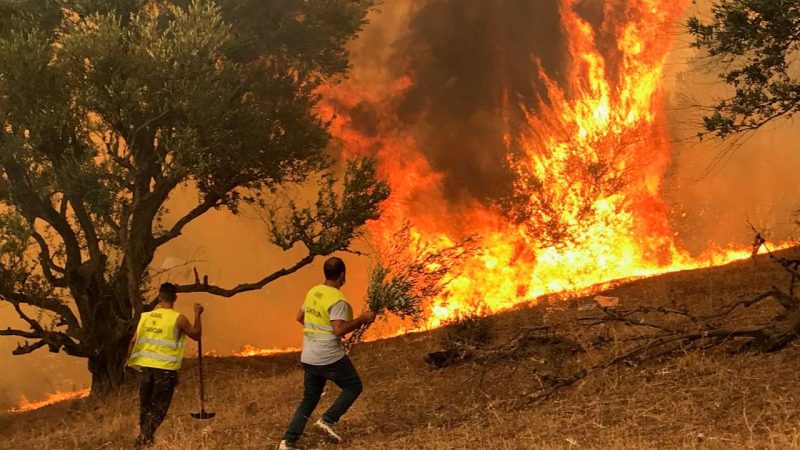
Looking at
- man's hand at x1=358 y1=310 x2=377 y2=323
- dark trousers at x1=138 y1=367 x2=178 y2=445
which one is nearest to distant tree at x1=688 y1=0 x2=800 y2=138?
man's hand at x1=358 y1=310 x2=377 y2=323

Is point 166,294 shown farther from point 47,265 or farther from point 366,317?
point 47,265

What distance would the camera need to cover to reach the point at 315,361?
25.5ft

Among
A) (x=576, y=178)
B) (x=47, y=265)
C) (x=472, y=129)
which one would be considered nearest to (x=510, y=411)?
(x=47, y=265)

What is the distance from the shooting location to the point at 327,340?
25.4 feet

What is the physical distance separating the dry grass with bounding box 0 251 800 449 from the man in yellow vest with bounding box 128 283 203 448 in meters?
0.60

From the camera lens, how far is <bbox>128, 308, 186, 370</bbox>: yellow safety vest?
8.92 m

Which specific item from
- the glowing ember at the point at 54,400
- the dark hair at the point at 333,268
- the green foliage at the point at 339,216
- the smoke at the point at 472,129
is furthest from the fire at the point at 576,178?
the dark hair at the point at 333,268

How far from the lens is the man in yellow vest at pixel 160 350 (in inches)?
352

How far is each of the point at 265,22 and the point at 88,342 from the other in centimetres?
988

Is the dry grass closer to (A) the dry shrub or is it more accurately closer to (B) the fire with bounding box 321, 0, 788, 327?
(A) the dry shrub

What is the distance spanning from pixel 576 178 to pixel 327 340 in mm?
19675

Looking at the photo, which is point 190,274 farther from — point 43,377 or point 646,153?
point 646,153

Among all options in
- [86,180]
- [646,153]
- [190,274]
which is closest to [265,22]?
[86,180]

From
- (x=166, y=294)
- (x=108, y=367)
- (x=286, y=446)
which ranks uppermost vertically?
(x=166, y=294)
